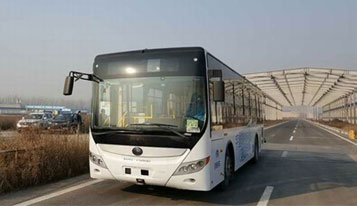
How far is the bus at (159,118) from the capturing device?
591cm

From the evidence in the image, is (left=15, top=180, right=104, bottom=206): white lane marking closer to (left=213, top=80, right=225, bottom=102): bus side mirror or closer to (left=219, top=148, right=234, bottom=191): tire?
(left=219, top=148, right=234, bottom=191): tire

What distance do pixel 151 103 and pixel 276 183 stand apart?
4.11 meters

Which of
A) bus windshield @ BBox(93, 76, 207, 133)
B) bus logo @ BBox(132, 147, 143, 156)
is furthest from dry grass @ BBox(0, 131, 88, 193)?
bus logo @ BBox(132, 147, 143, 156)

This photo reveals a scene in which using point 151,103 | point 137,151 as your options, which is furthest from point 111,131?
point 151,103

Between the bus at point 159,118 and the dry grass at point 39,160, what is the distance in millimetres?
2035

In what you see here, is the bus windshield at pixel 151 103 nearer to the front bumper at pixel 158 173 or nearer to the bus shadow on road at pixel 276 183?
the front bumper at pixel 158 173

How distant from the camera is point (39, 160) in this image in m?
8.02

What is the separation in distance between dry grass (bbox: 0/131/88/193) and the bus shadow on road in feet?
7.55

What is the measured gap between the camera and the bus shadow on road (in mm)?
6633

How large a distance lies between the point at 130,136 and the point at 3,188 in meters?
3.19

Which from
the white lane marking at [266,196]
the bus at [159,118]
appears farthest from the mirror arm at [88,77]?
the white lane marking at [266,196]

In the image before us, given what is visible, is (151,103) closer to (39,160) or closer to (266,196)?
(266,196)

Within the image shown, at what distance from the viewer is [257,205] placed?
617 cm

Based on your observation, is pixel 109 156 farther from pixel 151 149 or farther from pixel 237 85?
pixel 237 85
